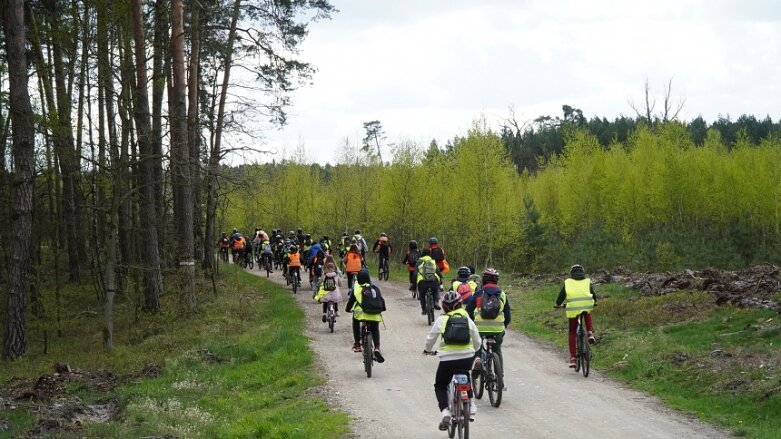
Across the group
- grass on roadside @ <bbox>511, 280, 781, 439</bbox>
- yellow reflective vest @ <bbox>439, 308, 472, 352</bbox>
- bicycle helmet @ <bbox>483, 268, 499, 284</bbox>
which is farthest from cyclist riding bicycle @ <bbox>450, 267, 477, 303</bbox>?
yellow reflective vest @ <bbox>439, 308, 472, 352</bbox>

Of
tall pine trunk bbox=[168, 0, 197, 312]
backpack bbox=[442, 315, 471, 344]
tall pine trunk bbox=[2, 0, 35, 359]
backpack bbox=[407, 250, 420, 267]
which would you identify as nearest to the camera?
backpack bbox=[442, 315, 471, 344]

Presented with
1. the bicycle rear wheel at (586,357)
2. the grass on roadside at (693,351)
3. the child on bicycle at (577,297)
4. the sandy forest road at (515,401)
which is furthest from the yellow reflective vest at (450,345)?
the bicycle rear wheel at (586,357)

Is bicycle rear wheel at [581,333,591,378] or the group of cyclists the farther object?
bicycle rear wheel at [581,333,591,378]

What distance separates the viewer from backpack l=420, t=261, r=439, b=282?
20.5m

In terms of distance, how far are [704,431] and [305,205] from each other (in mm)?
47958

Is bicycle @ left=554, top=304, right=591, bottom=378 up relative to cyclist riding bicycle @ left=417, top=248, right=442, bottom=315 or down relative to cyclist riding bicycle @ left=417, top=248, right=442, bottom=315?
down

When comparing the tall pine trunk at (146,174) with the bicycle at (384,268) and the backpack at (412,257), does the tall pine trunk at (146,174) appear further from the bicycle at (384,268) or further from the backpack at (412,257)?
the bicycle at (384,268)

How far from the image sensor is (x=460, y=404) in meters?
9.17

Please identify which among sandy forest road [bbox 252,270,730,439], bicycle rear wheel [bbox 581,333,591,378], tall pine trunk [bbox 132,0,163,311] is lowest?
sandy forest road [bbox 252,270,730,439]

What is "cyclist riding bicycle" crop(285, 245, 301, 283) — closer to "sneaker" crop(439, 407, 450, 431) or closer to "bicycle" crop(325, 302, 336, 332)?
"bicycle" crop(325, 302, 336, 332)

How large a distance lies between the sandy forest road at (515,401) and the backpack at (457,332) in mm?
1362

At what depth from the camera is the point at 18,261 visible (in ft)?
56.4

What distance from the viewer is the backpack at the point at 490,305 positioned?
12141 mm

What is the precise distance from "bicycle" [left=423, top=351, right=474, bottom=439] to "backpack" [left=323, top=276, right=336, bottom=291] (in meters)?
10.4
